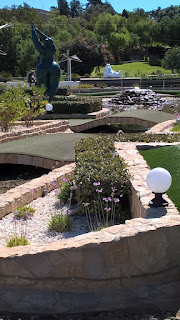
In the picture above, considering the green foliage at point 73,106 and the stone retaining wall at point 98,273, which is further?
the green foliage at point 73,106

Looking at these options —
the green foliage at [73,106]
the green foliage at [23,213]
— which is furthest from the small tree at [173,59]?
the green foliage at [23,213]

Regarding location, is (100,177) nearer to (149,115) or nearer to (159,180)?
(159,180)

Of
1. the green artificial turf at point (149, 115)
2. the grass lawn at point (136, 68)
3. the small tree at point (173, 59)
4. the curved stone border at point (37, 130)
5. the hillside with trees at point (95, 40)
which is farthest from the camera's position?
the grass lawn at point (136, 68)

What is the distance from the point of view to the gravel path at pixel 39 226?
17.0ft

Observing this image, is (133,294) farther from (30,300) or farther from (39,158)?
(39,158)

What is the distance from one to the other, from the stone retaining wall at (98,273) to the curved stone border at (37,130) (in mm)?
7581

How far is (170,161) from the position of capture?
628 cm

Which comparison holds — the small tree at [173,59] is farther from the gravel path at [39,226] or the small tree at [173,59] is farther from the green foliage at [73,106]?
the gravel path at [39,226]

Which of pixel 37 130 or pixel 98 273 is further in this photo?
pixel 37 130

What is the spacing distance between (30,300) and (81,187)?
6.66ft

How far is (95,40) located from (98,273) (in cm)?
4554

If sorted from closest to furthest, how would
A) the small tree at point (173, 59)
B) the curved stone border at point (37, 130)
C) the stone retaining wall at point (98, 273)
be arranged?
1. the stone retaining wall at point (98, 273)
2. the curved stone border at point (37, 130)
3. the small tree at point (173, 59)

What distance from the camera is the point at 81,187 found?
548cm

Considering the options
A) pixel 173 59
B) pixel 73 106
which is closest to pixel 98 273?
pixel 73 106
